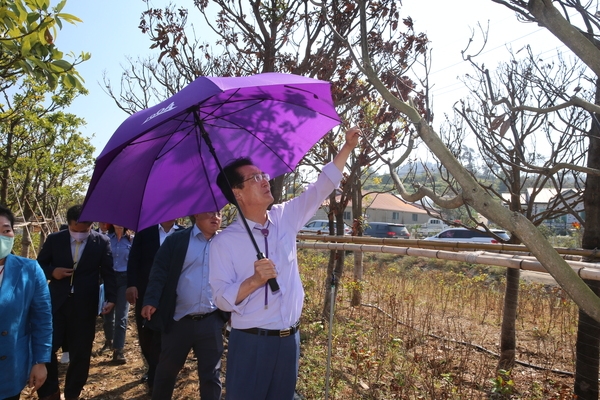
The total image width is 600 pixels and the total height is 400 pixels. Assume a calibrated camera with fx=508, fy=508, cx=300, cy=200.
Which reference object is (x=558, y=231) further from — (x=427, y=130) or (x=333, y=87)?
(x=427, y=130)

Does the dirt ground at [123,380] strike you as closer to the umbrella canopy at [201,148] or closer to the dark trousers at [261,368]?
the umbrella canopy at [201,148]

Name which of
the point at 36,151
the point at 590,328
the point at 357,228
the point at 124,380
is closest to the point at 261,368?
the point at 590,328

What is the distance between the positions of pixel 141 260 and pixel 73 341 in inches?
39.7

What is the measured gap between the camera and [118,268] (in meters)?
6.92

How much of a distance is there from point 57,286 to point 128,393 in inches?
55.9

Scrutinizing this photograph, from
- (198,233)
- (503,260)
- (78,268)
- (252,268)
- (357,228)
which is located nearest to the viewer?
(252,268)

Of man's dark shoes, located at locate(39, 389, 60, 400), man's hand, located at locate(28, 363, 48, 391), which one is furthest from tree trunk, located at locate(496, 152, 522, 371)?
man's dark shoes, located at locate(39, 389, 60, 400)

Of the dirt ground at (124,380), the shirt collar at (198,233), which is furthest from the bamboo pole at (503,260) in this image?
the dirt ground at (124,380)

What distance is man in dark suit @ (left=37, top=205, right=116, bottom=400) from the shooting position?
4.72 meters

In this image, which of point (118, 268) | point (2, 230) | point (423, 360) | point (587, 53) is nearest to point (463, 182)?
point (587, 53)

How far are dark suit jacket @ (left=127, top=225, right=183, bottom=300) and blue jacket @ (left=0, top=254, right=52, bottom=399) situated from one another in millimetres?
1877

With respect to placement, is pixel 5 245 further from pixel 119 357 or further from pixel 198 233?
pixel 119 357

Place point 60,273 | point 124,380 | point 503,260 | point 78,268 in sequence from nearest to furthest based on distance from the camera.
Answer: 1. point 503,260
2. point 60,273
3. point 78,268
4. point 124,380

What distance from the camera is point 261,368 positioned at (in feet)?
8.74
